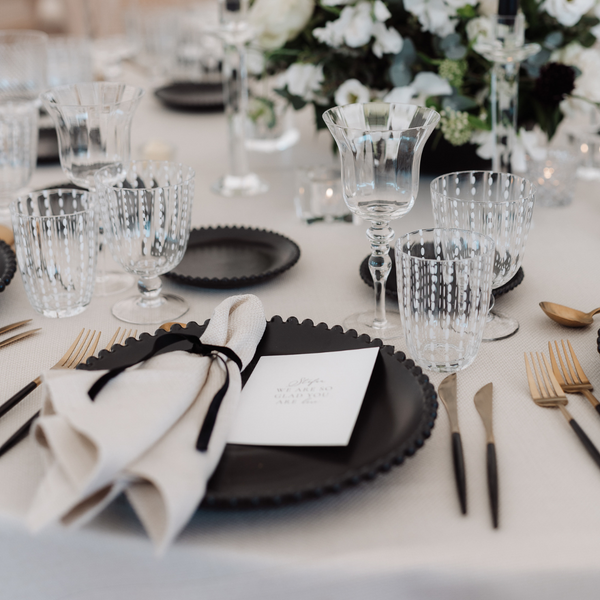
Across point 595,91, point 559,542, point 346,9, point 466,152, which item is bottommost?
point 559,542

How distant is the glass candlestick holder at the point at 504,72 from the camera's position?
1.09 meters

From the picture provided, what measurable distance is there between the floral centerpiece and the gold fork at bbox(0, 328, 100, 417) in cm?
68

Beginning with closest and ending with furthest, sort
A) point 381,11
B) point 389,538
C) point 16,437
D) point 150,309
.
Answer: point 389,538 < point 16,437 < point 150,309 < point 381,11

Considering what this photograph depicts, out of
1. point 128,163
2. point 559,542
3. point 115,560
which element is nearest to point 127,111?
point 128,163

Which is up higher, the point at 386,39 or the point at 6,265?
the point at 386,39

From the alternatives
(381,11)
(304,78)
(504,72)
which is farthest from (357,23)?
(504,72)

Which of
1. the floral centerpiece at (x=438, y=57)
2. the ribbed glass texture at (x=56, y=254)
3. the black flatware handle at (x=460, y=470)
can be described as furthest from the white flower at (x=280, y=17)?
the black flatware handle at (x=460, y=470)

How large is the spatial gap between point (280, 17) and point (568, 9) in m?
0.53

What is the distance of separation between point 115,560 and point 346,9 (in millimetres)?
1030

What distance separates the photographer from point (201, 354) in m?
0.72

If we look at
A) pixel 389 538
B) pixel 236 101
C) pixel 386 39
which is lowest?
pixel 389 538

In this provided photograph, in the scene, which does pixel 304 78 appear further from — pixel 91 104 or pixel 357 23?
pixel 91 104

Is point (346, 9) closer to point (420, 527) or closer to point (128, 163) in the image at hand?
point (128, 163)

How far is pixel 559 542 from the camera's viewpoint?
0.53 metres
